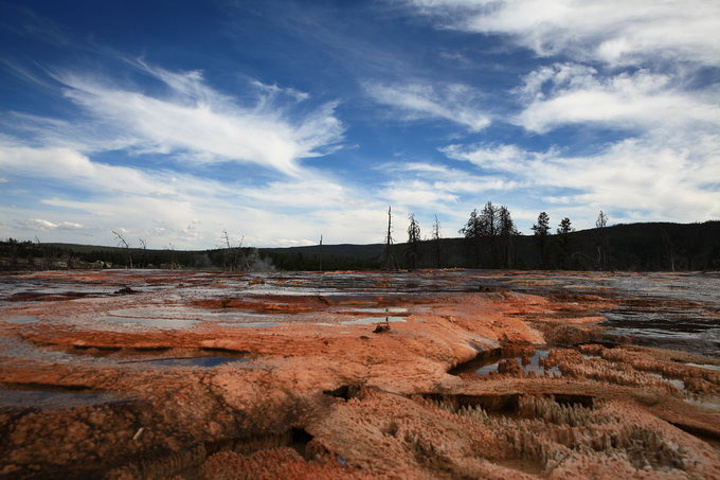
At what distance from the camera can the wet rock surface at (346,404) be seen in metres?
2.52

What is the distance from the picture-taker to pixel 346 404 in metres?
3.49

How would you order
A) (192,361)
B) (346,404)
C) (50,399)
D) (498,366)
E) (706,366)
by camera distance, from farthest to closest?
(498,366)
(706,366)
(192,361)
(346,404)
(50,399)

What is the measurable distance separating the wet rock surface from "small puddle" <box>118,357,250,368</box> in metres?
0.04

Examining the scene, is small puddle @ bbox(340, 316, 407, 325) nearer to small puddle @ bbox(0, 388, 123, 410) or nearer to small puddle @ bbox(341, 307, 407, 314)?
small puddle @ bbox(341, 307, 407, 314)

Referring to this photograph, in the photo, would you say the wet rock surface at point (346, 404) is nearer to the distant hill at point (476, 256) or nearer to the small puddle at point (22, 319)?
the small puddle at point (22, 319)

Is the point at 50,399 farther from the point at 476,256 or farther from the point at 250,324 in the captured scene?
the point at 476,256

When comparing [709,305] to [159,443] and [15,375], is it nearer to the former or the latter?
[159,443]

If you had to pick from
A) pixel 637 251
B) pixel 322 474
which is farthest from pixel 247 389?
pixel 637 251

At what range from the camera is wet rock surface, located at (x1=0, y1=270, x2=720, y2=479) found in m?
2.52

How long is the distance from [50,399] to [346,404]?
2.60m

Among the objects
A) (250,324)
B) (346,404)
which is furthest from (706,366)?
(250,324)

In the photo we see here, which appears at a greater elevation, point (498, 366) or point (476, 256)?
point (476, 256)

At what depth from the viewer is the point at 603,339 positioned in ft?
23.5

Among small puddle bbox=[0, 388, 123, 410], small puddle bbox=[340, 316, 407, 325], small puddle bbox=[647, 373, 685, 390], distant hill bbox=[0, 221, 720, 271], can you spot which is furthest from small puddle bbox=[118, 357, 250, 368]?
distant hill bbox=[0, 221, 720, 271]
